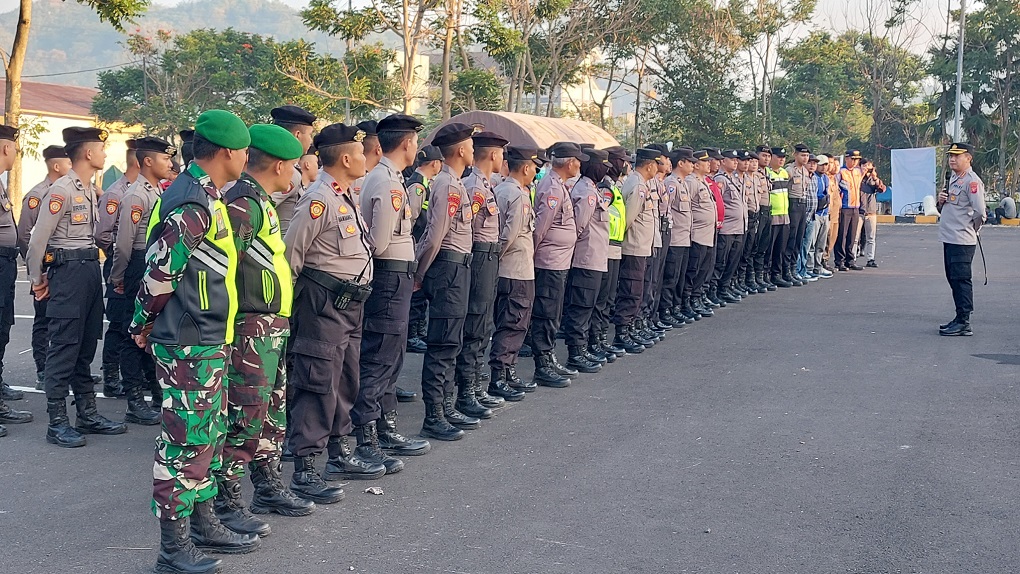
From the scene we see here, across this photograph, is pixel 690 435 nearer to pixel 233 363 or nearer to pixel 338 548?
pixel 338 548

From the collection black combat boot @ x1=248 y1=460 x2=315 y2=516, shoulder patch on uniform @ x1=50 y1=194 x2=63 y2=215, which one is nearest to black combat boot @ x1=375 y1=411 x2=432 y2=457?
black combat boot @ x1=248 y1=460 x2=315 y2=516

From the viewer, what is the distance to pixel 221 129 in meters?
4.27

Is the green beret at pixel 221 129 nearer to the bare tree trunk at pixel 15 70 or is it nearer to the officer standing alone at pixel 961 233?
the officer standing alone at pixel 961 233

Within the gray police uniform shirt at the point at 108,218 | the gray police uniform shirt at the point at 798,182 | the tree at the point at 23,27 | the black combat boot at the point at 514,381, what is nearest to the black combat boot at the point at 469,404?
the black combat boot at the point at 514,381

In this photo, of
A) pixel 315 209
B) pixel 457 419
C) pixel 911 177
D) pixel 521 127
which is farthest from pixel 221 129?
pixel 911 177

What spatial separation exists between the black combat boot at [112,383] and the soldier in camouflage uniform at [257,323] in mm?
3330

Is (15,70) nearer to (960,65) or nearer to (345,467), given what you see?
(345,467)

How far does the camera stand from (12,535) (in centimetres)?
470

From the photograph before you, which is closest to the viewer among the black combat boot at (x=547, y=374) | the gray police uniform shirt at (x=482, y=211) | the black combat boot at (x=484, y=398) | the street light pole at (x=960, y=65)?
the gray police uniform shirt at (x=482, y=211)

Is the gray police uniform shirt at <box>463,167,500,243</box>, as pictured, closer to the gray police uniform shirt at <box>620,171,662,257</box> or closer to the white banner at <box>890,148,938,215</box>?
the gray police uniform shirt at <box>620,171,662,257</box>

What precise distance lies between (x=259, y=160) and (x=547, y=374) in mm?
4020

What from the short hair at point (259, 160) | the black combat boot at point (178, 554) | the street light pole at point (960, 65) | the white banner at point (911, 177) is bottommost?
the black combat boot at point (178, 554)

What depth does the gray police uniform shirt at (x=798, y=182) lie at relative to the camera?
1477 centimetres

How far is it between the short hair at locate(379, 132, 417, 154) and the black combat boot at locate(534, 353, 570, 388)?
2750 mm
